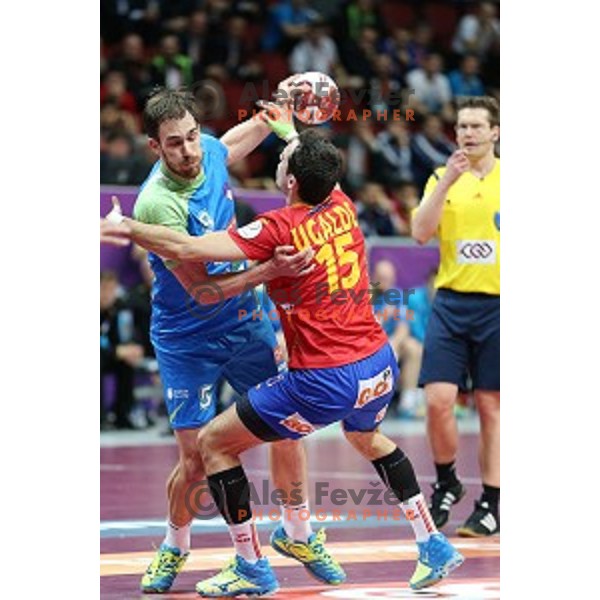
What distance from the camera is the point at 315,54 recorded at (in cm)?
2162

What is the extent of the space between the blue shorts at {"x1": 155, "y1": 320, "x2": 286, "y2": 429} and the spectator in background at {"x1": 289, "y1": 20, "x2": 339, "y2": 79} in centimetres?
1350

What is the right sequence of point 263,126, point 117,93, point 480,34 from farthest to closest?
point 480,34
point 117,93
point 263,126

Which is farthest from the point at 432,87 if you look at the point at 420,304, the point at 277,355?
the point at 277,355

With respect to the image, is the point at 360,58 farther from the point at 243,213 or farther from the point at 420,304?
the point at 243,213

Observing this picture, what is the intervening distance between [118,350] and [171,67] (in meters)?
4.36

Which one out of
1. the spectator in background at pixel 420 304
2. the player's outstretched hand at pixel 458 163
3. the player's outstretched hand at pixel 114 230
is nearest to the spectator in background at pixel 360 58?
the spectator in background at pixel 420 304

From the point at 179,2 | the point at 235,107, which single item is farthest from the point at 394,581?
the point at 179,2

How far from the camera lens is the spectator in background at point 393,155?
66.8 feet

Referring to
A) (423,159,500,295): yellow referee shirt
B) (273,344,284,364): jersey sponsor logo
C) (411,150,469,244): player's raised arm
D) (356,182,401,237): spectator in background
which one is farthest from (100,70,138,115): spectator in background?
(273,344,284,364): jersey sponsor logo

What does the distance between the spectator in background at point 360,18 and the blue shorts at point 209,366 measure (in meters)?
14.8

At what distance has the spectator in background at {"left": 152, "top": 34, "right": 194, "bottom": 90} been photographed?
765 inches

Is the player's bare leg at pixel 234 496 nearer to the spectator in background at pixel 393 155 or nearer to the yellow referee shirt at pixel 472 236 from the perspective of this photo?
the yellow referee shirt at pixel 472 236
